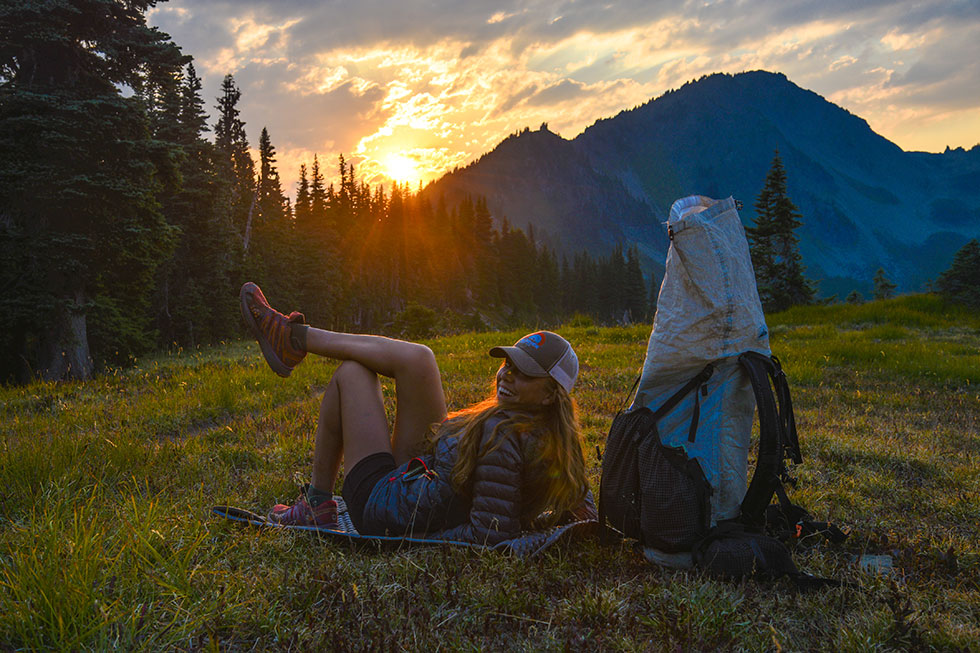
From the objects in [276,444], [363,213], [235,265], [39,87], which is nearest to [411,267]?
[363,213]

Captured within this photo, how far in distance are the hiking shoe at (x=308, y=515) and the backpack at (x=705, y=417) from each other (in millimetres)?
2034

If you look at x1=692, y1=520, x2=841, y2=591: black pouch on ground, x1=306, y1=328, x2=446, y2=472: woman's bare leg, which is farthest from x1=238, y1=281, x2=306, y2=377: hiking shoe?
x1=692, y1=520, x2=841, y2=591: black pouch on ground

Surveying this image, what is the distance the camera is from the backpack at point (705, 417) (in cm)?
317

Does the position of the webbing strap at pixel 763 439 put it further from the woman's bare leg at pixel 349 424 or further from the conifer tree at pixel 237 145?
the conifer tree at pixel 237 145

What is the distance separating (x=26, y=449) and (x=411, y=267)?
85.2 metres

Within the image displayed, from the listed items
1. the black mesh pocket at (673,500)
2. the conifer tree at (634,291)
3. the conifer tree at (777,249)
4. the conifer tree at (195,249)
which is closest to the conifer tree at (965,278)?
the conifer tree at (777,249)

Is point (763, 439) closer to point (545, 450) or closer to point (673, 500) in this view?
point (673, 500)

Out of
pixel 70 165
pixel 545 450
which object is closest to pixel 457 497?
pixel 545 450

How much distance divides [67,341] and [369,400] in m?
19.2

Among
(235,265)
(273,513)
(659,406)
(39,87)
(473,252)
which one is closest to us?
(659,406)

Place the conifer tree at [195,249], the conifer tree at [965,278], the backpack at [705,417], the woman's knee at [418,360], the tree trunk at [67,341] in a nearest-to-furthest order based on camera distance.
Result: the backpack at [705,417] → the woman's knee at [418,360] → the tree trunk at [67,341] → the conifer tree at [965,278] → the conifer tree at [195,249]

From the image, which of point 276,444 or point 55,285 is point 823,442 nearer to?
point 276,444

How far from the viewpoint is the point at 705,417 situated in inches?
129

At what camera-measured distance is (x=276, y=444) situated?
5.88 metres
